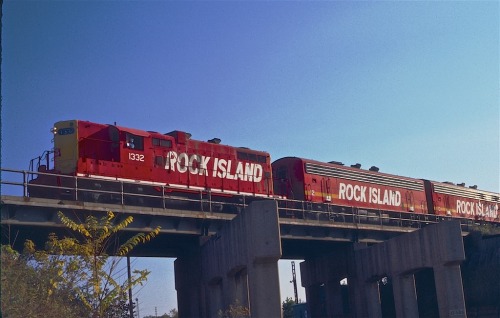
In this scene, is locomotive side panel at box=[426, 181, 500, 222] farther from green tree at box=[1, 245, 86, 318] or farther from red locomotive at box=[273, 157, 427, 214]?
green tree at box=[1, 245, 86, 318]

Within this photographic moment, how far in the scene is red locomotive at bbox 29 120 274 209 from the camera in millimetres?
33094

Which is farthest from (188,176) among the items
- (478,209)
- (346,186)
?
(478,209)

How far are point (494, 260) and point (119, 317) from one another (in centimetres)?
3548

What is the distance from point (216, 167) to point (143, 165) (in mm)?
6270

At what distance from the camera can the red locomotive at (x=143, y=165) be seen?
33.1 metres

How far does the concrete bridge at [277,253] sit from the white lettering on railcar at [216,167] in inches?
142

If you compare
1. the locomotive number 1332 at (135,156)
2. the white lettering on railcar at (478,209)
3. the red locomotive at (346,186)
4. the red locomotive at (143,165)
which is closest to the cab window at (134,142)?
the red locomotive at (143,165)

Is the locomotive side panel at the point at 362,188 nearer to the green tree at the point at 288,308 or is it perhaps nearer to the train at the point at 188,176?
the train at the point at 188,176

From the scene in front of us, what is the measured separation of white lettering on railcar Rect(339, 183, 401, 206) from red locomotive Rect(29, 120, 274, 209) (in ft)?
31.8

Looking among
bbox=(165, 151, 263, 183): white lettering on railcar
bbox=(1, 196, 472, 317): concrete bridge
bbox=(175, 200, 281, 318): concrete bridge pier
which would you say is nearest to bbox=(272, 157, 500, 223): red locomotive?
bbox=(1, 196, 472, 317): concrete bridge

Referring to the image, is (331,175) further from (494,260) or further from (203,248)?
(203,248)

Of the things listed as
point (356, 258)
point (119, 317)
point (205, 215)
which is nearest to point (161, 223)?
point (205, 215)

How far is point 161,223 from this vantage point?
32656mm

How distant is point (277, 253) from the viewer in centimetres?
2855
